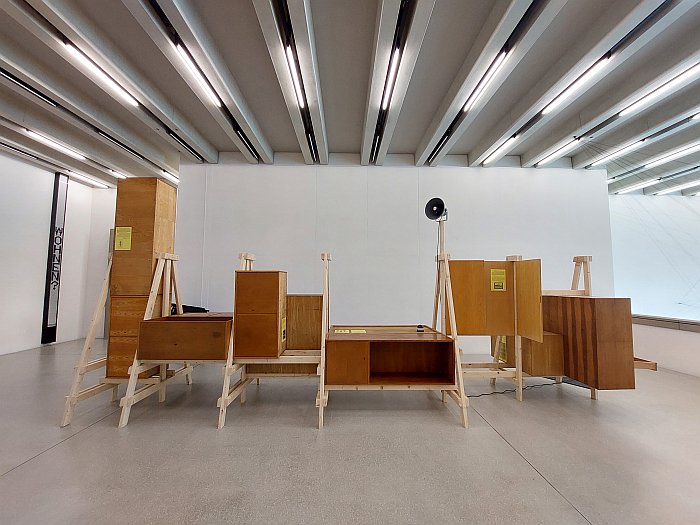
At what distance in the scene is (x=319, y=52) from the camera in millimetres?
3449

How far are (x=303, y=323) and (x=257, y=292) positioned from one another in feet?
2.30

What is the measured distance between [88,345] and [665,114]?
274 inches

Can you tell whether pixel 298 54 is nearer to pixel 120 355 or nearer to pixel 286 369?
pixel 286 369

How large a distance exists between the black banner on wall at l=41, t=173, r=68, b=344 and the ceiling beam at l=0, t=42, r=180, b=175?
2088 millimetres

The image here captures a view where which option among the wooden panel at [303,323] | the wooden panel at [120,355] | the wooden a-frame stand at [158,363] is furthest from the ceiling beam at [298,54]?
the wooden panel at [120,355]

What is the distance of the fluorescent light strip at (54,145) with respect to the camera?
4720mm

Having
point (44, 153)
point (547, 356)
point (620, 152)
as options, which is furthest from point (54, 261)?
point (620, 152)

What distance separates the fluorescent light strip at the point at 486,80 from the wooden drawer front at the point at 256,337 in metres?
3.27

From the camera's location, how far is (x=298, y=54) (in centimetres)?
314

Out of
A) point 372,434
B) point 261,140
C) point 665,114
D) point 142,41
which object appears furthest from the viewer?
point 261,140

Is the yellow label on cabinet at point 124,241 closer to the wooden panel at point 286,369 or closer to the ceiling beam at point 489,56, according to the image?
the wooden panel at point 286,369

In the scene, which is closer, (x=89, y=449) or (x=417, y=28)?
(x=89, y=449)

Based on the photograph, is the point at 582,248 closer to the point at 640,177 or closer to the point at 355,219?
the point at 640,177

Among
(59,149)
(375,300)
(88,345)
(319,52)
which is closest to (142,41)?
(319,52)
